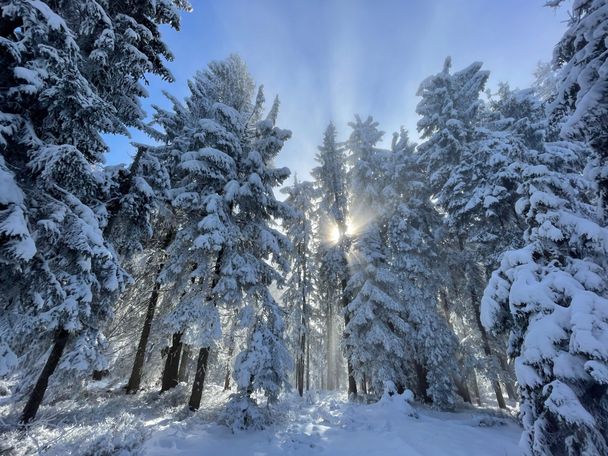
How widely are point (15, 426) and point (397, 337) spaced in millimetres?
14765

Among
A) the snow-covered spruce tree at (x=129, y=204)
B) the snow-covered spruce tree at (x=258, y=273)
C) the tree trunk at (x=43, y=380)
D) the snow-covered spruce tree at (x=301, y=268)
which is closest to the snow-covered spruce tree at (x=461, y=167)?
the snow-covered spruce tree at (x=258, y=273)

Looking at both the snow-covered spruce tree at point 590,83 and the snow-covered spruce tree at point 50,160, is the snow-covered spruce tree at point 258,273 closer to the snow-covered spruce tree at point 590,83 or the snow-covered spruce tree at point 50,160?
the snow-covered spruce tree at point 50,160

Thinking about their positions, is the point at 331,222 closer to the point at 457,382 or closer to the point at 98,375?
the point at 457,382

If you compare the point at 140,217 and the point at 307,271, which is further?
the point at 307,271

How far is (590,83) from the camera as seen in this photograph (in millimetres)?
5363

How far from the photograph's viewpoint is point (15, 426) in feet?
21.3

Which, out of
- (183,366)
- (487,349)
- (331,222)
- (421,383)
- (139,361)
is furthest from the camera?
(331,222)

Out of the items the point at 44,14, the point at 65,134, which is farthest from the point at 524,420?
the point at 44,14

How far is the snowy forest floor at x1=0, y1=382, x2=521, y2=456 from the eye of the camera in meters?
5.98

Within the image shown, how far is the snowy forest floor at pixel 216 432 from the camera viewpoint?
19.6ft

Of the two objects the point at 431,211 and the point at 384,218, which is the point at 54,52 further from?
the point at 431,211

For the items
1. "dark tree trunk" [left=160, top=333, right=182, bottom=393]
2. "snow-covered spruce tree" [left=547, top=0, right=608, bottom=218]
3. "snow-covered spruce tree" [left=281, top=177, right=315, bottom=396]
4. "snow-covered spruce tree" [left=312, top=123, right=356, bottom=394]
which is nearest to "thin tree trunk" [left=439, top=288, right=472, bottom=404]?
"snow-covered spruce tree" [left=312, top=123, right=356, bottom=394]

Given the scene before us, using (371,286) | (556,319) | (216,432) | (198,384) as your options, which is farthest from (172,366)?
(556,319)

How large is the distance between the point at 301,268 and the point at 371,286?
680 cm
